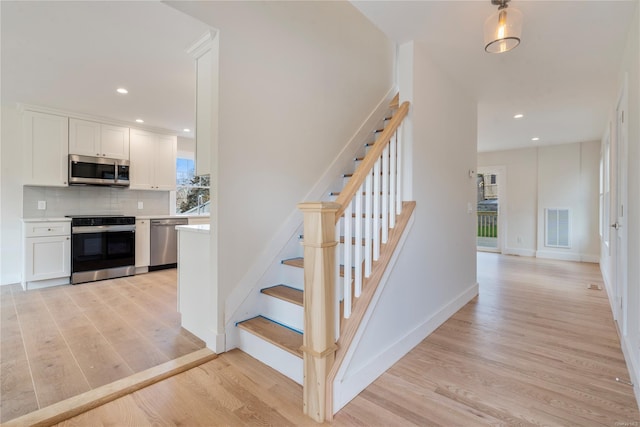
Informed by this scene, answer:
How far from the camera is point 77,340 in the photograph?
226 cm

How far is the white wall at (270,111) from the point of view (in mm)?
2074

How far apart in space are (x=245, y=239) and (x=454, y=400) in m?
1.65

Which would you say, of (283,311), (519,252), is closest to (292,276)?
(283,311)

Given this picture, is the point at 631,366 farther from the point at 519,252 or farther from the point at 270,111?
the point at 519,252

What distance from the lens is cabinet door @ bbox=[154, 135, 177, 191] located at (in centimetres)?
498


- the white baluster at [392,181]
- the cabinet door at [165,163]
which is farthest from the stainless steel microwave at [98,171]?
the white baluster at [392,181]

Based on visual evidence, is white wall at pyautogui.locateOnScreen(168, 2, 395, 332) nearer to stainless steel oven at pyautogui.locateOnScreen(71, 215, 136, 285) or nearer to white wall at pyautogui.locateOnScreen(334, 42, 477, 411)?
white wall at pyautogui.locateOnScreen(334, 42, 477, 411)

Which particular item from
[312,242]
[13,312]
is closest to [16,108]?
[13,312]

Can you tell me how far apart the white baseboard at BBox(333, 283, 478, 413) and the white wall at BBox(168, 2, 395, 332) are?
3.33 feet

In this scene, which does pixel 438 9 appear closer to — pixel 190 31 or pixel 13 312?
pixel 190 31

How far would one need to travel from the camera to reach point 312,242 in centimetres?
142

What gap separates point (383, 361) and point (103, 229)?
165 inches

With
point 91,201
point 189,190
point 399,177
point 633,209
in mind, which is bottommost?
point 633,209

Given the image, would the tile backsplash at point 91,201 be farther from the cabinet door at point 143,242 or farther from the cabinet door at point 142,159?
the cabinet door at point 143,242
